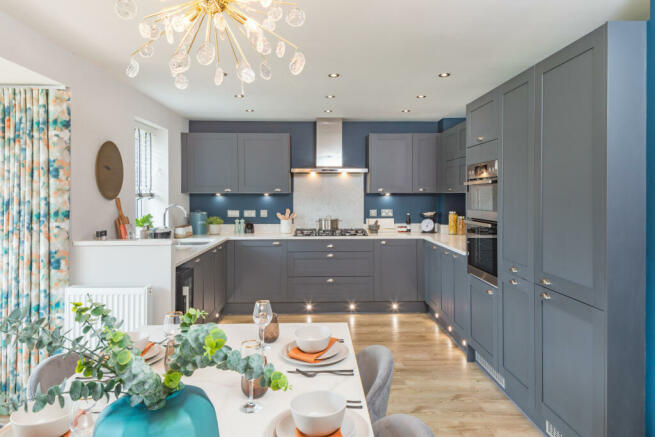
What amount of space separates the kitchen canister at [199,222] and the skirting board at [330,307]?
107 centimetres

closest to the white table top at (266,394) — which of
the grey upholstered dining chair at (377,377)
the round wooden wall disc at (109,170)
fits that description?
the grey upholstered dining chair at (377,377)

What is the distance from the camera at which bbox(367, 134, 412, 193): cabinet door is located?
16.9 ft

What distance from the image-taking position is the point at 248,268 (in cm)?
482

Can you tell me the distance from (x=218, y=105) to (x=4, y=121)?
85.7 inches

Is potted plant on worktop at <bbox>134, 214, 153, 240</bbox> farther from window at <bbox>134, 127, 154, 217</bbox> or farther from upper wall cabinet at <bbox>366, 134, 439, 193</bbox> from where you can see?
upper wall cabinet at <bbox>366, 134, 439, 193</bbox>

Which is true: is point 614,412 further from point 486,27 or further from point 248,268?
point 248,268

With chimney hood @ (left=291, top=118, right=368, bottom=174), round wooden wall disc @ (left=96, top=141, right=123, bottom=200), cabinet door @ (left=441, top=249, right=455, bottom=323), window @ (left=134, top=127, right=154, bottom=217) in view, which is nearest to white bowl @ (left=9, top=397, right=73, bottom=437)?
round wooden wall disc @ (left=96, top=141, right=123, bottom=200)

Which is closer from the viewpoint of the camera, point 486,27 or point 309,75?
point 486,27

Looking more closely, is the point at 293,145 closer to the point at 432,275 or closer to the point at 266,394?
the point at 432,275

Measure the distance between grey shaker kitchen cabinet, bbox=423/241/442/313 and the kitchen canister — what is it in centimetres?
290

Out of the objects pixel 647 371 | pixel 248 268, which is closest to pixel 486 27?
pixel 647 371

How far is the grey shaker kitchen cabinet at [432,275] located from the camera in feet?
14.1

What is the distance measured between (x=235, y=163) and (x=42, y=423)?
4371mm

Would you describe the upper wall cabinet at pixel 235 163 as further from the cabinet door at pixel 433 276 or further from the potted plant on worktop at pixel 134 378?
the potted plant on worktop at pixel 134 378
